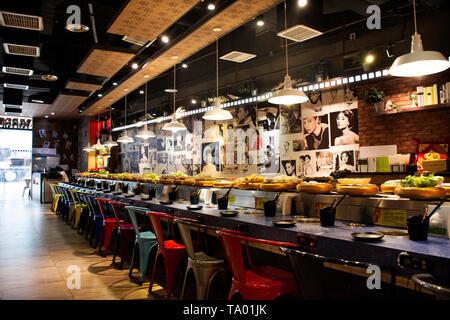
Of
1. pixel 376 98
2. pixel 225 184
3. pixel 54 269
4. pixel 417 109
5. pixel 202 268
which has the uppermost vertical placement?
pixel 376 98

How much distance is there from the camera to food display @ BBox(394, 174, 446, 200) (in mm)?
2215

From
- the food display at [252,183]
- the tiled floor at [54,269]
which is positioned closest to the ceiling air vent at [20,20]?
the tiled floor at [54,269]

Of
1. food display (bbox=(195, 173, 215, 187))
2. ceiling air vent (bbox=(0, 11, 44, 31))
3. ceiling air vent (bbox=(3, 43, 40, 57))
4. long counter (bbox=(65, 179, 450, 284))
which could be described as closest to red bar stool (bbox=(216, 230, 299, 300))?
long counter (bbox=(65, 179, 450, 284))

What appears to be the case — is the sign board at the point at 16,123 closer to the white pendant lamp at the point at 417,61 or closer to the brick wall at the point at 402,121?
the brick wall at the point at 402,121

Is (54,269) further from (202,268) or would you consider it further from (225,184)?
(202,268)

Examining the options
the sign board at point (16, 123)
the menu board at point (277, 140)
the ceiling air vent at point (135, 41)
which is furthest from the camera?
the sign board at point (16, 123)

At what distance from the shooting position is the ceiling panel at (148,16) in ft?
15.1

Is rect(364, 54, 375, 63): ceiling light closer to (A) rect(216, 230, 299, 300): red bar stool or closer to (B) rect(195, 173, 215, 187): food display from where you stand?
(B) rect(195, 173, 215, 187): food display

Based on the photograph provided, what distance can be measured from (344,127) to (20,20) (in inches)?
242

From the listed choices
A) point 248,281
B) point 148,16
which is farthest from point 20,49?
point 248,281

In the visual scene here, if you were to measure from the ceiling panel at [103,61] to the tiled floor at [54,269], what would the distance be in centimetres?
379

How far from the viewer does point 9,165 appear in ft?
57.5

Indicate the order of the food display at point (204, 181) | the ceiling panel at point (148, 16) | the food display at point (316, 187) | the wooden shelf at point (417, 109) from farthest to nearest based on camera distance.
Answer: the wooden shelf at point (417, 109), the food display at point (204, 181), the ceiling panel at point (148, 16), the food display at point (316, 187)

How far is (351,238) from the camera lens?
199 cm
